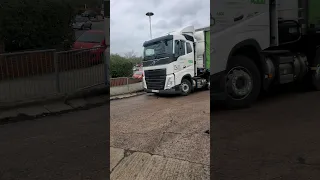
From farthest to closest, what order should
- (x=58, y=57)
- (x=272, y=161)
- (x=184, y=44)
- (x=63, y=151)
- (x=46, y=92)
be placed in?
(x=63, y=151) < (x=272, y=161) < (x=46, y=92) < (x=58, y=57) < (x=184, y=44)

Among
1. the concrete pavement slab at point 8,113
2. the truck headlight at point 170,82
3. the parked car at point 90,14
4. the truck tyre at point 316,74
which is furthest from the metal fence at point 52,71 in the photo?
the truck tyre at point 316,74

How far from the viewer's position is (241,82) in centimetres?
134

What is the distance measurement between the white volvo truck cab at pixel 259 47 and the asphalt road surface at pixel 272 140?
9 cm

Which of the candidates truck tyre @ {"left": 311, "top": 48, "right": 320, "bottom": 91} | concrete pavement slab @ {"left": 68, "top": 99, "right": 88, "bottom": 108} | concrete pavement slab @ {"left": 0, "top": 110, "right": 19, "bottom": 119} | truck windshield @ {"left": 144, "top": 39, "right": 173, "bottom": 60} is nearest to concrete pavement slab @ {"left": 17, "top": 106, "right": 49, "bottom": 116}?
concrete pavement slab @ {"left": 0, "top": 110, "right": 19, "bottom": 119}

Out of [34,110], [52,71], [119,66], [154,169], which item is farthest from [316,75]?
[34,110]

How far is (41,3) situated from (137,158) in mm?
618

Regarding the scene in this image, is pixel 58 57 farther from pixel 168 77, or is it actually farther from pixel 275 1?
pixel 275 1

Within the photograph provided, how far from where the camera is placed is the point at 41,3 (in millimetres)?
930

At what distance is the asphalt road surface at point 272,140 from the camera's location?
4.39 feet

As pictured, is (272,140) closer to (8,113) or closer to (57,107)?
(57,107)

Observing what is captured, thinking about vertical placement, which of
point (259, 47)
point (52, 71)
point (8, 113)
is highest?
point (259, 47)

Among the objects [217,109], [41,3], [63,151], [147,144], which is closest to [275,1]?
[217,109]

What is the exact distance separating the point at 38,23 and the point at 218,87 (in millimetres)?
694

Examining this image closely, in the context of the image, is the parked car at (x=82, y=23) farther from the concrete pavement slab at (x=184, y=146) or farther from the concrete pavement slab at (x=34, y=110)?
the concrete pavement slab at (x=34, y=110)
